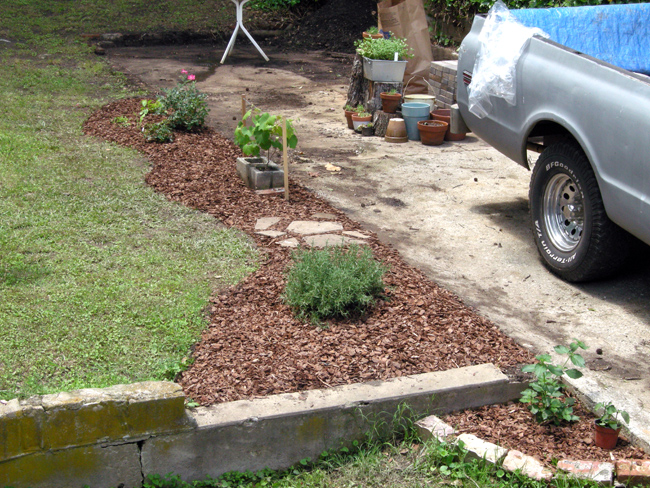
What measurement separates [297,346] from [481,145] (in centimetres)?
529

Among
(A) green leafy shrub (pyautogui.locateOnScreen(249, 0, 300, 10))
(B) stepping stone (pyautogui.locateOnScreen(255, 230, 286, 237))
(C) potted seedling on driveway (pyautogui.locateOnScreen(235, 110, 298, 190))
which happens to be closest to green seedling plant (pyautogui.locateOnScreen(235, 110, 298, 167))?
(C) potted seedling on driveway (pyautogui.locateOnScreen(235, 110, 298, 190))

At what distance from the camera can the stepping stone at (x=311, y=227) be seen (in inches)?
213

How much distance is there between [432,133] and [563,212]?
3.42m

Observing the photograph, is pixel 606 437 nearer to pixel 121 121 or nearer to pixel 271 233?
pixel 271 233

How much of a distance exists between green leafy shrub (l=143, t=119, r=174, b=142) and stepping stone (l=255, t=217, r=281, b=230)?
8.79 feet

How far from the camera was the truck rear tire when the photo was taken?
174 inches

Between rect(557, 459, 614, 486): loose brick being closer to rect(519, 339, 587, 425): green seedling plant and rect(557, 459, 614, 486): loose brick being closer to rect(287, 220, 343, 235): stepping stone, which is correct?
rect(519, 339, 587, 425): green seedling plant

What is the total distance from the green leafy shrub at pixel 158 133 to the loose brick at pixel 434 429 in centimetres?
550

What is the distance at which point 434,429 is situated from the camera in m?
3.24

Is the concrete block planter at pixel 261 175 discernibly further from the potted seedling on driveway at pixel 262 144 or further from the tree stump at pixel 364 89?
the tree stump at pixel 364 89

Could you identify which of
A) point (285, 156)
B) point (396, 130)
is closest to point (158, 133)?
point (285, 156)

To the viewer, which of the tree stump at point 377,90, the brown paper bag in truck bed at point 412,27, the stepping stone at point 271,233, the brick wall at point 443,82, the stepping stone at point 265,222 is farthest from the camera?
the brown paper bag in truck bed at point 412,27

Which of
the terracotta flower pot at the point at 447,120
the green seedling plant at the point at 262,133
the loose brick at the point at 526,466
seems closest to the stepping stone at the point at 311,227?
the green seedling plant at the point at 262,133

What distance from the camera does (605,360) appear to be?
3840 mm
